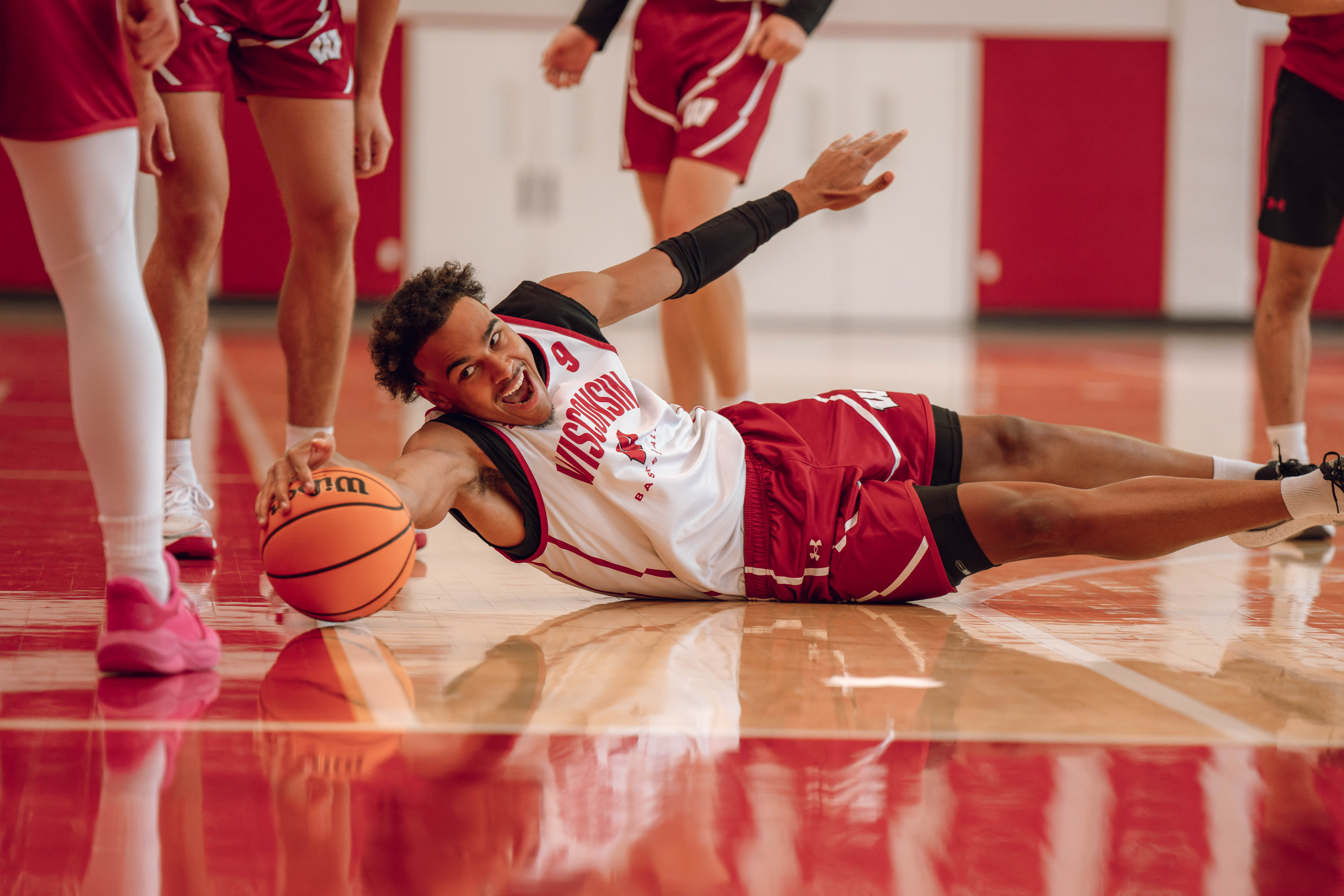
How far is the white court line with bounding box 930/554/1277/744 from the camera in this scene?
5.69 feet

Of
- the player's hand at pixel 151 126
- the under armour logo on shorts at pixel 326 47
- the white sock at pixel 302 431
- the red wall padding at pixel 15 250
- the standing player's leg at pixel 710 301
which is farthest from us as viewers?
the red wall padding at pixel 15 250

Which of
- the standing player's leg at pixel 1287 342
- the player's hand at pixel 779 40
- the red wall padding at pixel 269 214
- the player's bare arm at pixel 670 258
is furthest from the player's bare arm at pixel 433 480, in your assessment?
the red wall padding at pixel 269 214

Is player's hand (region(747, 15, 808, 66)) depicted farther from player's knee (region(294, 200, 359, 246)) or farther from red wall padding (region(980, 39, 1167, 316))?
red wall padding (region(980, 39, 1167, 316))

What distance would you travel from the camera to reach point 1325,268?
547 inches

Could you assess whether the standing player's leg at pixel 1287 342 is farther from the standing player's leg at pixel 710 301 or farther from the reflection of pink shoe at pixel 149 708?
the reflection of pink shoe at pixel 149 708

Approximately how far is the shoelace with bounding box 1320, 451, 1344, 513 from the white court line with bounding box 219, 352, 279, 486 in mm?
2132

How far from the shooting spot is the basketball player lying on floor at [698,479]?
7.44 ft

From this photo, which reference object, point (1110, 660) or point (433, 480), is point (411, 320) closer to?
point (433, 480)

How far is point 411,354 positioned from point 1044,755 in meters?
1.24

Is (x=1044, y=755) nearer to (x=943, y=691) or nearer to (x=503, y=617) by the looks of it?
(x=943, y=691)

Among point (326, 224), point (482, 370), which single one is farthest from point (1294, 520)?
point (326, 224)

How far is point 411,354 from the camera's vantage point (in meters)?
2.32

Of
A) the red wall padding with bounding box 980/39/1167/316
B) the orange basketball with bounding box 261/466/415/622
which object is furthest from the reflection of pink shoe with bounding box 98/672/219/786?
the red wall padding with bounding box 980/39/1167/316

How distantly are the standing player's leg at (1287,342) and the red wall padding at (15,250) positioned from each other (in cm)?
1259
